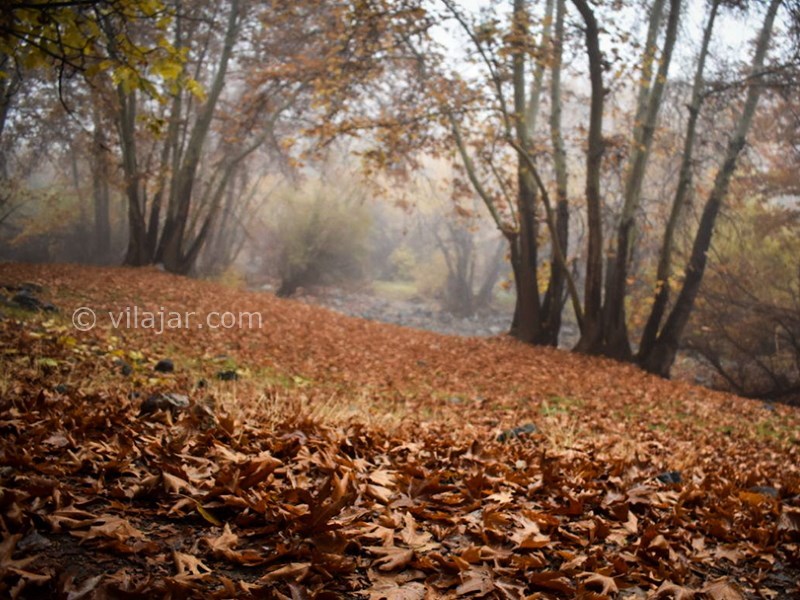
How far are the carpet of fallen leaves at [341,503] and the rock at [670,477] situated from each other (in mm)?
15

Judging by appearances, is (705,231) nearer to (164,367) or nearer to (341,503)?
(164,367)

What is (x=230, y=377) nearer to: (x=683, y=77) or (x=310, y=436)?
(x=310, y=436)

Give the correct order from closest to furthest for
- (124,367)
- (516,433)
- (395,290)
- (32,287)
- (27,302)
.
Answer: (516,433) → (124,367) → (27,302) → (32,287) → (395,290)

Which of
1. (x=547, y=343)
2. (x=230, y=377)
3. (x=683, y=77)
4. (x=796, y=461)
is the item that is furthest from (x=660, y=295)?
(x=230, y=377)

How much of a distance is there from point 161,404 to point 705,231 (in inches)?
410

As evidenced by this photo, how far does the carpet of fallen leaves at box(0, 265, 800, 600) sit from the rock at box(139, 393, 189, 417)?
2cm

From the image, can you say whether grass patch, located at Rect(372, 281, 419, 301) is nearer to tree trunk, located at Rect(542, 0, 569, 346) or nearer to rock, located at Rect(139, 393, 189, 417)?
tree trunk, located at Rect(542, 0, 569, 346)

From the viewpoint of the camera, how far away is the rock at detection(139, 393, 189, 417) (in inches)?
122

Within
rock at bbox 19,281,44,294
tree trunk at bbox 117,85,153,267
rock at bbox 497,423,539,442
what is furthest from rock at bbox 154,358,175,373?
tree trunk at bbox 117,85,153,267

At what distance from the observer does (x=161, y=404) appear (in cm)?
314

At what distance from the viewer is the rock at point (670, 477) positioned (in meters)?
3.10

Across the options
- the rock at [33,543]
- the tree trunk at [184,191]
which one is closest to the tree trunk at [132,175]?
the tree trunk at [184,191]

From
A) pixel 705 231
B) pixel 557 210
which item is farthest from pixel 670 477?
pixel 557 210

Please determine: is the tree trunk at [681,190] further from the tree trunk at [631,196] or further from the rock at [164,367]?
the rock at [164,367]
